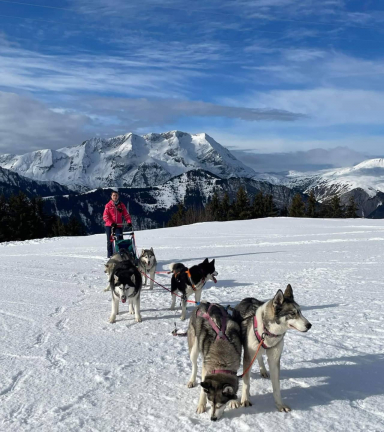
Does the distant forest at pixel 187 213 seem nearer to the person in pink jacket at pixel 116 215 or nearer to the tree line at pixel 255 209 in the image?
the tree line at pixel 255 209

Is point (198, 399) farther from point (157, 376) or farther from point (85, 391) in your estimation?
point (85, 391)

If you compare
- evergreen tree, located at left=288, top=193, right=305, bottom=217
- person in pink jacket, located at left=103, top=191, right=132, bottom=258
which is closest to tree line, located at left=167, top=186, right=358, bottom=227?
evergreen tree, located at left=288, top=193, right=305, bottom=217

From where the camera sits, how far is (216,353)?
3924mm

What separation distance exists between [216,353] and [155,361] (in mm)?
1569

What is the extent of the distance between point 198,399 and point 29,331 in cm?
348

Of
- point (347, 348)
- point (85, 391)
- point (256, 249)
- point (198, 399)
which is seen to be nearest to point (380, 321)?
point (347, 348)

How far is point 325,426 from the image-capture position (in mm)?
3686

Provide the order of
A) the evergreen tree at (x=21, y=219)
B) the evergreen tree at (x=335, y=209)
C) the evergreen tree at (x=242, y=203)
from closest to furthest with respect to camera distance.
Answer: the evergreen tree at (x=21, y=219) < the evergreen tree at (x=242, y=203) < the evergreen tree at (x=335, y=209)

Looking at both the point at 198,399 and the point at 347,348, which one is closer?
the point at 198,399

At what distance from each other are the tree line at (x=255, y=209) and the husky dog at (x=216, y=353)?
58472 millimetres

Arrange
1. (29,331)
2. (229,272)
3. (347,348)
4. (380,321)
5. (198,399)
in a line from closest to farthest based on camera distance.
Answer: (198,399) < (347,348) < (29,331) < (380,321) < (229,272)

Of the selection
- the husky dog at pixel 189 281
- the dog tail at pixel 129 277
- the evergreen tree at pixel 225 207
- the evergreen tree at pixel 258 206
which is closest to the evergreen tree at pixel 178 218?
the evergreen tree at pixel 225 207

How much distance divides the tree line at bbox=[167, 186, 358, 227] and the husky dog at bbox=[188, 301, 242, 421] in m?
58.5

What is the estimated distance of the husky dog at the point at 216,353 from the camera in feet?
12.0
